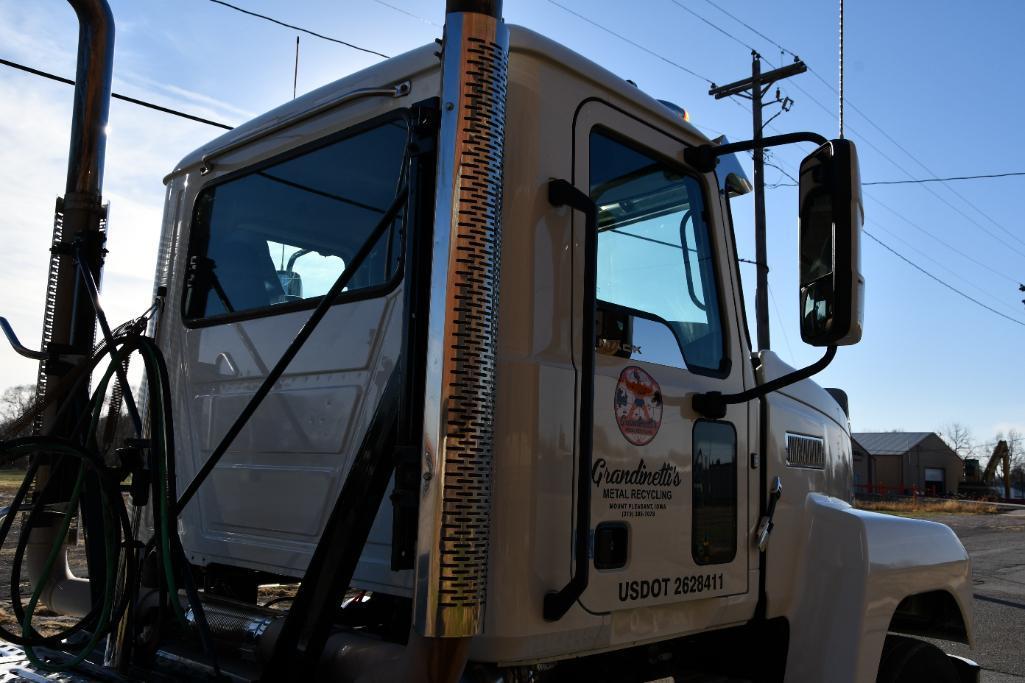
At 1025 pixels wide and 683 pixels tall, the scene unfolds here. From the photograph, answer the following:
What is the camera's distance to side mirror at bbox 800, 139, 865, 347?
240 cm

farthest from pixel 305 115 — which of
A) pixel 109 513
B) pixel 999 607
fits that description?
pixel 999 607

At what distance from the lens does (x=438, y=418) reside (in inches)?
73.0

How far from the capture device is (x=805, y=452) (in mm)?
3250

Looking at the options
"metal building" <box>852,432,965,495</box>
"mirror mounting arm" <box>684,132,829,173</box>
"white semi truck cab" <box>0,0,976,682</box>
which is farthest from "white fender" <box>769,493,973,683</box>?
"metal building" <box>852,432,965,495</box>

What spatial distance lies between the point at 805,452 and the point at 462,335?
1.85m

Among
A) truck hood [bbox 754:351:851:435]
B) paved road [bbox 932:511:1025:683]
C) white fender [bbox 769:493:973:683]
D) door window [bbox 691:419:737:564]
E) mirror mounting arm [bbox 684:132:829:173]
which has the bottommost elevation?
paved road [bbox 932:511:1025:683]

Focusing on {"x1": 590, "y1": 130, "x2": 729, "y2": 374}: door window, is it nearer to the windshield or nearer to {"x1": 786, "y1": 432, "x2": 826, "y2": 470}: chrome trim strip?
{"x1": 786, "y1": 432, "x2": 826, "y2": 470}: chrome trim strip

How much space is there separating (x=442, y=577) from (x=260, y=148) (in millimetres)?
1862

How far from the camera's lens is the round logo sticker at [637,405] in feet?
7.75

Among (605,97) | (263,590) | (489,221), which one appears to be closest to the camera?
(489,221)

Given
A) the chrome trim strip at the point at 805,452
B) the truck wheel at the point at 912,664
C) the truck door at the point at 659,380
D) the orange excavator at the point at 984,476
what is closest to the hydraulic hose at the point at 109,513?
the truck door at the point at 659,380

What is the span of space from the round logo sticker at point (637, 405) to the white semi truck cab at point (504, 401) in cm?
1

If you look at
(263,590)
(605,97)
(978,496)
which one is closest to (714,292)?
(605,97)

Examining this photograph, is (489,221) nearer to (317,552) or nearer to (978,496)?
(317,552)
